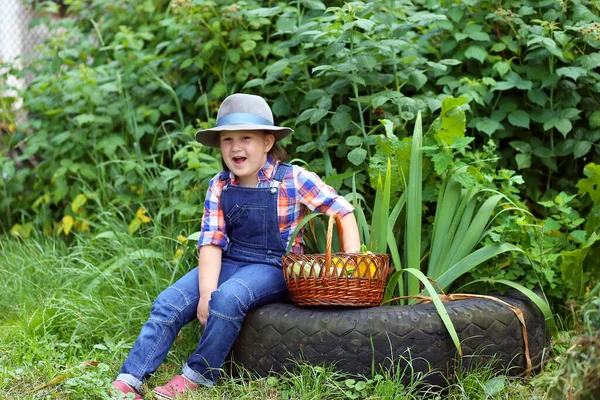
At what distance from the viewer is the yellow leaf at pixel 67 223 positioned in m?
4.89

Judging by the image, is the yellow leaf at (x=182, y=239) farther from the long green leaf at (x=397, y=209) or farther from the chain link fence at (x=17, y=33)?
the chain link fence at (x=17, y=33)

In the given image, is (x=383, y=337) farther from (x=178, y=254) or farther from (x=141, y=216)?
(x=141, y=216)

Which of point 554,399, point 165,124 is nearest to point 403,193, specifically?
point 554,399

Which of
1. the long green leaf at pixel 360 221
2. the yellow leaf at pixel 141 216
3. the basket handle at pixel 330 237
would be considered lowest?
the yellow leaf at pixel 141 216

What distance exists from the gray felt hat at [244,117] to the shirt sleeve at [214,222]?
0.25m

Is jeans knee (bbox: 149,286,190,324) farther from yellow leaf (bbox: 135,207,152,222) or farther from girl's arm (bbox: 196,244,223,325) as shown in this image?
yellow leaf (bbox: 135,207,152,222)

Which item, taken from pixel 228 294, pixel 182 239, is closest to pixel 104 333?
pixel 182 239

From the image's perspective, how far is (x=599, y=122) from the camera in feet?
12.9

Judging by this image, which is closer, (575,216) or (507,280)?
(507,280)

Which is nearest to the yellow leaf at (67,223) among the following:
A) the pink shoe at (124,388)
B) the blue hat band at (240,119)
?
the blue hat band at (240,119)

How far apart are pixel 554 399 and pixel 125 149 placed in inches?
139

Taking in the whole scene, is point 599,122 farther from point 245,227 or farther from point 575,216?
point 245,227

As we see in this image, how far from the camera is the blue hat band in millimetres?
3314

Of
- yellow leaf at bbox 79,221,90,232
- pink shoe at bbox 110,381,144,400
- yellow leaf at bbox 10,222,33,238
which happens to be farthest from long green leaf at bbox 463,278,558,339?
yellow leaf at bbox 10,222,33,238
